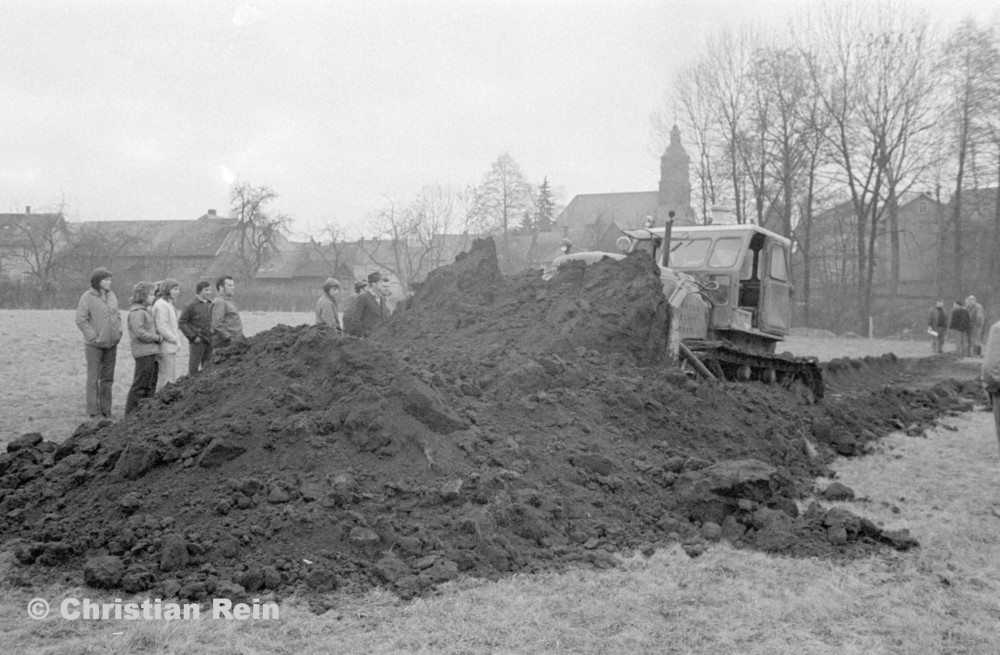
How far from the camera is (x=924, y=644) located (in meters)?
4.08

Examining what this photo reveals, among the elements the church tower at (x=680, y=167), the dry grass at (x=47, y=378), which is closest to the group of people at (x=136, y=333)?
the dry grass at (x=47, y=378)

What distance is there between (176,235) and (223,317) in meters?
54.3

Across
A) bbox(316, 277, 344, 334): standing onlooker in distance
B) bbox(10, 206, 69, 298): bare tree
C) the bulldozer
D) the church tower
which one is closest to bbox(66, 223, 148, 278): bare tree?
bbox(10, 206, 69, 298): bare tree

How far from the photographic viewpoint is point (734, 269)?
11656mm

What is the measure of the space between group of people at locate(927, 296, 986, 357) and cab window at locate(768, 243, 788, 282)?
1227cm

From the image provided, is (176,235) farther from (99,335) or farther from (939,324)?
(99,335)

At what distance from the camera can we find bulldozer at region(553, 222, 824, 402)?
35.1 ft

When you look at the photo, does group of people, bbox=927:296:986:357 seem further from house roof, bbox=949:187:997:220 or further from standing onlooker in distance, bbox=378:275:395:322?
standing onlooker in distance, bbox=378:275:395:322

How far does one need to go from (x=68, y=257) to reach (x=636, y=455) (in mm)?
42648

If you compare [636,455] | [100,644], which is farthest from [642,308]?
[100,644]

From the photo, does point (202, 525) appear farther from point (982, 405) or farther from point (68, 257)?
point (68, 257)

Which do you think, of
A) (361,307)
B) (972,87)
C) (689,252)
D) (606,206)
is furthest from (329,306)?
(606,206)

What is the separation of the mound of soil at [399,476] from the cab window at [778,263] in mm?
4309

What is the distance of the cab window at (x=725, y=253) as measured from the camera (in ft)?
38.7
